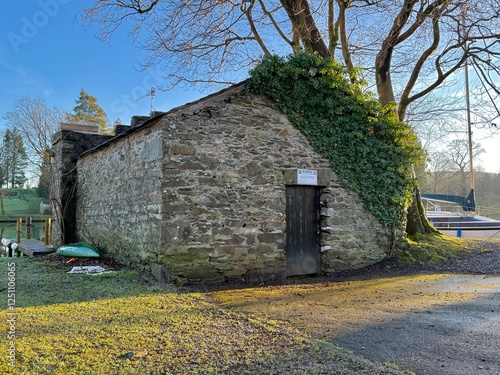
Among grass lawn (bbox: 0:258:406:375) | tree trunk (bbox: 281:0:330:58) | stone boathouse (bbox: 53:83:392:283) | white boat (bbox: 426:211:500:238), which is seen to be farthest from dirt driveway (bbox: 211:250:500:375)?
white boat (bbox: 426:211:500:238)

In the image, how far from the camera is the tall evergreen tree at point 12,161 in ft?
81.7

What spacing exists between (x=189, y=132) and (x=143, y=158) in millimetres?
1232

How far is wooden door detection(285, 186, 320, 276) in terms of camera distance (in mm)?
7945

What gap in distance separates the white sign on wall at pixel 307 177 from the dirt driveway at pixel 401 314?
2.10 meters

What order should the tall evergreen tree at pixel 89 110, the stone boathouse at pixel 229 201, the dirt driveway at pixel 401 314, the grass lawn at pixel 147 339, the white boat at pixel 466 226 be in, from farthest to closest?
the tall evergreen tree at pixel 89 110 → the white boat at pixel 466 226 → the stone boathouse at pixel 229 201 → the dirt driveway at pixel 401 314 → the grass lawn at pixel 147 339

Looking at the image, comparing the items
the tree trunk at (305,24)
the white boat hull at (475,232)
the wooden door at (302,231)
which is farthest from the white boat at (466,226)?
the wooden door at (302,231)

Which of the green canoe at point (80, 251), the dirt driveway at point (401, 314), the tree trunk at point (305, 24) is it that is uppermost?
the tree trunk at point (305, 24)

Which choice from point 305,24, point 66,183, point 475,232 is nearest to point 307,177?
point 305,24

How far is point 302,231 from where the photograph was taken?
8141 millimetres

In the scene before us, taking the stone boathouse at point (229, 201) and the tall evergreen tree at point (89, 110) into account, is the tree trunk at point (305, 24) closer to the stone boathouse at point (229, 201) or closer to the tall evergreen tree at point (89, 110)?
the stone boathouse at point (229, 201)

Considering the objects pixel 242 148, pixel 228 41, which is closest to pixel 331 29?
pixel 228 41

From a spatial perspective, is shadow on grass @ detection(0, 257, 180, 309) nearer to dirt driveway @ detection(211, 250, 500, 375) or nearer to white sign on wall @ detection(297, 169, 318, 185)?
dirt driveway @ detection(211, 250, 500, 375)

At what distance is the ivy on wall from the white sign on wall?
1.83ft

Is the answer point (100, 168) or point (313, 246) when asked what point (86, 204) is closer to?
point (100, 168)
